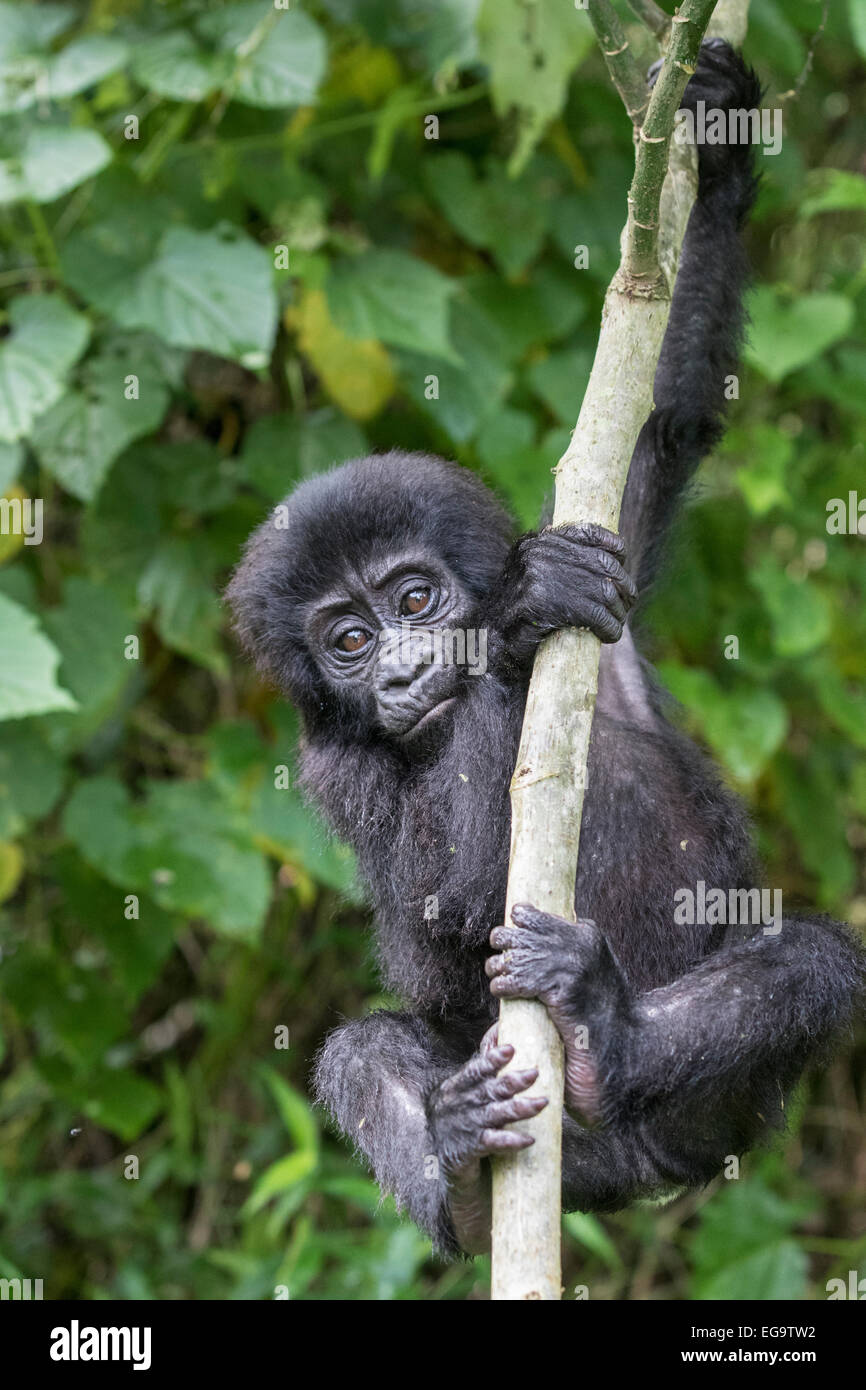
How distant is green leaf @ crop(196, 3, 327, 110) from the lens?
210 inches

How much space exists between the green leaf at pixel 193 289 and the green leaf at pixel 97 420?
35cm

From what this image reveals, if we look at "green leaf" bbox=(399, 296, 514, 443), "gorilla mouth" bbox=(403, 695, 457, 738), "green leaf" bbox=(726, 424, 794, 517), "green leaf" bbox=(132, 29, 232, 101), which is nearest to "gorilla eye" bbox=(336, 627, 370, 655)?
"gorilla mouth" bbox=(403, 695, 457, 738)

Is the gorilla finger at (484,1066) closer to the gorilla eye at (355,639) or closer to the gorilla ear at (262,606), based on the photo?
the gorilla eye at (355,639)

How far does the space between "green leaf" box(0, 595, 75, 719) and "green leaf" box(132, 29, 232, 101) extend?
2134 millimetres

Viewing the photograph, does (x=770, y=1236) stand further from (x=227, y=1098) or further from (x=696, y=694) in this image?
(x=227, y=1098)

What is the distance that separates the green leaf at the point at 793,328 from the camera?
549cm

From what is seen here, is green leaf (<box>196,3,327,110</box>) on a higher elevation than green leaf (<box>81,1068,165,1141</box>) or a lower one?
higher

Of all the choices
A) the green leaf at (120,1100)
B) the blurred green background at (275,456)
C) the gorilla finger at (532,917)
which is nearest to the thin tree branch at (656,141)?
the gorilla finger at (532,917)

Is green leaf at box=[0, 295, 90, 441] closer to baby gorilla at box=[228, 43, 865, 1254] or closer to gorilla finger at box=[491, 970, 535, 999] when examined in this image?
baby gorilla at box=[228, 43, 865, 1254]

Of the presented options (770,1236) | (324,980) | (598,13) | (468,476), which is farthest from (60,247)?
(770,1236)

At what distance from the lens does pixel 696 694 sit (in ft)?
19.7

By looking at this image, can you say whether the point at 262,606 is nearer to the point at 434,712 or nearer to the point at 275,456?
the point at 434,712

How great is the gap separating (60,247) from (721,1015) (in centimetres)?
417

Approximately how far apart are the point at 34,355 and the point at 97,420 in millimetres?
462
